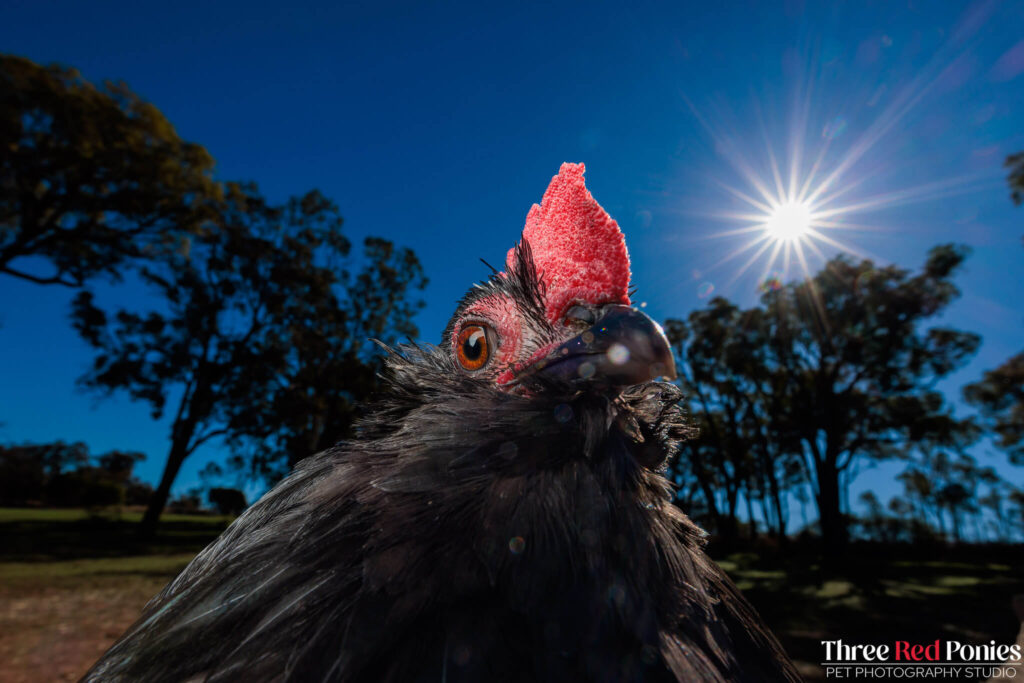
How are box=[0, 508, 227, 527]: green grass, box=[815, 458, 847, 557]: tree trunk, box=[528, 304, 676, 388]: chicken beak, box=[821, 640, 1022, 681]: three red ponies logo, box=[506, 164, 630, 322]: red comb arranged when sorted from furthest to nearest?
box=[0, 508, 227, 527]: green grass < box=[815, 458, 847, 557]: tree trunk < box=[821, 640, 1022, 681]: three red ponies logo < box=[506, 164, 630, 322]: red comb < box=[528, 304, 676, 388]: chicken beak

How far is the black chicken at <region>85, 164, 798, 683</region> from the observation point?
1101 mm

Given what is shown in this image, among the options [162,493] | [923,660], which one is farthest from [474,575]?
[162,493]

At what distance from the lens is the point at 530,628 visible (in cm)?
115

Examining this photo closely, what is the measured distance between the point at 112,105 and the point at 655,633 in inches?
794

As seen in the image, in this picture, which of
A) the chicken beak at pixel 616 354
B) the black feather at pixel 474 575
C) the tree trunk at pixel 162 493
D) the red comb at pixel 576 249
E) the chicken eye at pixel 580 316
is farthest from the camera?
the tree trunk at pixel 162 493

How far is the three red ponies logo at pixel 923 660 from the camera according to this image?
5645 mm

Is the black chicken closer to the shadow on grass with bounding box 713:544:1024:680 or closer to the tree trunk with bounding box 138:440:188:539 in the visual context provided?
the shadow on grass with bounding box 713:544:1024:680

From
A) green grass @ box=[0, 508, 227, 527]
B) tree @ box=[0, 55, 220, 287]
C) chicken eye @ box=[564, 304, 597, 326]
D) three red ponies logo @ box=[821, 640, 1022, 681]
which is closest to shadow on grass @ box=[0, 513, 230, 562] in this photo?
green grass @ box=[0, 508, 227, 527]

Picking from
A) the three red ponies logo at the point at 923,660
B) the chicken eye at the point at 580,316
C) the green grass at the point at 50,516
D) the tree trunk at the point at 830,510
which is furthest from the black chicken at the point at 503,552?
the green grass at the point at 50,516

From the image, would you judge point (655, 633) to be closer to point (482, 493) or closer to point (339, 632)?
point (482, 493)

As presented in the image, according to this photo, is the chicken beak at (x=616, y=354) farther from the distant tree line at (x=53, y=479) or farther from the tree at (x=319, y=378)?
the distant tree line at (x=53, y=479)

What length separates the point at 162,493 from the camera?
754 inches

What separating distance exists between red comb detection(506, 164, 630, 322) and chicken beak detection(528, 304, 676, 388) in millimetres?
195

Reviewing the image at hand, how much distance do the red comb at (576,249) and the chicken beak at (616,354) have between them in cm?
20
